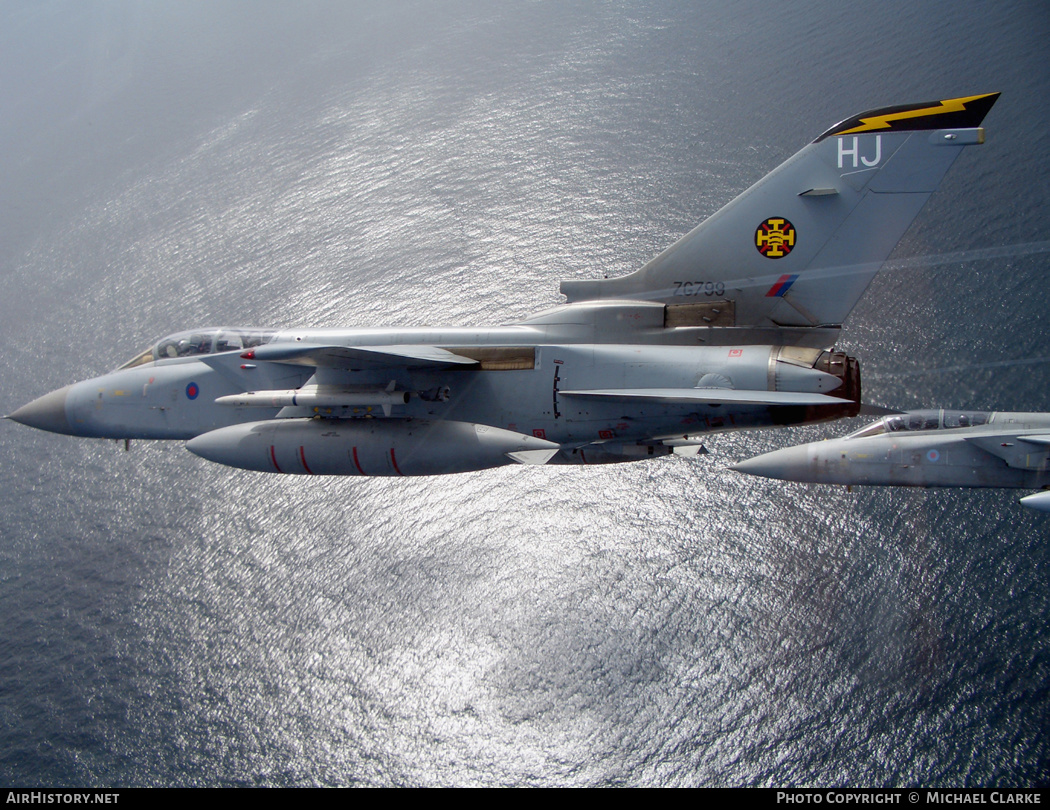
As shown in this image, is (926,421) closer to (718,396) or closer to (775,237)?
(775,237)

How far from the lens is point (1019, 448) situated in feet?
53.7

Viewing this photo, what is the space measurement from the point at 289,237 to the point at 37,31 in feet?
142

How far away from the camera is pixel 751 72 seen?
41656 mm

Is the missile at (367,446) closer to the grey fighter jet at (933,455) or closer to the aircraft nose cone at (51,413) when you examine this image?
the aircraft nose cone at (51,413)

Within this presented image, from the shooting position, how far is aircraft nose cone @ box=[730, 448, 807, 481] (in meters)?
18.2

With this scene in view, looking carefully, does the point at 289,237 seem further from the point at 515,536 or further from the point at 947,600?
the point at 947,600

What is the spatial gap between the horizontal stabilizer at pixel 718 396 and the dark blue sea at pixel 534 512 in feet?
35.0

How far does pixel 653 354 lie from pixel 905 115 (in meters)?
7.15

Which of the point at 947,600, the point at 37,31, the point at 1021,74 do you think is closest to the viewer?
the point at 947,600

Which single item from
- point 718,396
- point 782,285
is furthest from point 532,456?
point 782,285

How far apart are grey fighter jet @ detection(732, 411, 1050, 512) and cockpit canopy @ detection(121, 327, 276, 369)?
12.7 meters

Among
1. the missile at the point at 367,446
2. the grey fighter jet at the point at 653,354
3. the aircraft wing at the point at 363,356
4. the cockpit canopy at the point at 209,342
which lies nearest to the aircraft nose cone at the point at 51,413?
the cockpit canopy at the point at 209,342

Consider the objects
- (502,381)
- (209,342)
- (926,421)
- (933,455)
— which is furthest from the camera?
(209,342)

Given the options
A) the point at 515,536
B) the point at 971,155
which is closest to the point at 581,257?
the point at 515,536
